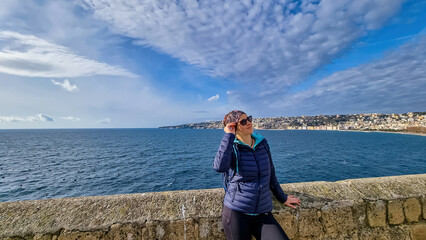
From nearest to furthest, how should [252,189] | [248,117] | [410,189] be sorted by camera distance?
[252,189], [248,117], [410,189]

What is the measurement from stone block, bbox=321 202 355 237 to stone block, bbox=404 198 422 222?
0.75m

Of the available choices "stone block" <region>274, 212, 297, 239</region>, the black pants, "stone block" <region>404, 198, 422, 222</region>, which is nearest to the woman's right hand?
the black pants

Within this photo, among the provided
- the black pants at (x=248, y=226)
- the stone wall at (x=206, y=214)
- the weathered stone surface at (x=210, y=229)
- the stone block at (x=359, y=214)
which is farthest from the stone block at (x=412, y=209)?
the weathered stone surface at (x=210, y=229)

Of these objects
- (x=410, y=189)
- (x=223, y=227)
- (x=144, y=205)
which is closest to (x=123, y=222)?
(x=144, y=205)

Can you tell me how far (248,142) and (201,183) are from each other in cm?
2467

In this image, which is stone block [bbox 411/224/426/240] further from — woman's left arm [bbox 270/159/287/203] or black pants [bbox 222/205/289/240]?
black pants [bbox 222/205/289/240]

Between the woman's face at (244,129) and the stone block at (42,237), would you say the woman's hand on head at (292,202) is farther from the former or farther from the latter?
the stone block at (42,237)

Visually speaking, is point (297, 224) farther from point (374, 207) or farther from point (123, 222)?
point (123, 222)

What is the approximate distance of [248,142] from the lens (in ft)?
7.45

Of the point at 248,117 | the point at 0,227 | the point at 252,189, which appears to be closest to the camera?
the point at 0,227

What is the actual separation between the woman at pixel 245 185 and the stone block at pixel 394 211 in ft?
4.15

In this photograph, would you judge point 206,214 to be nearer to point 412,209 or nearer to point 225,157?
point 225,157

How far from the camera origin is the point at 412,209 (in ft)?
8.13

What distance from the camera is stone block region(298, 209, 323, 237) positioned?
2330 millimetres
